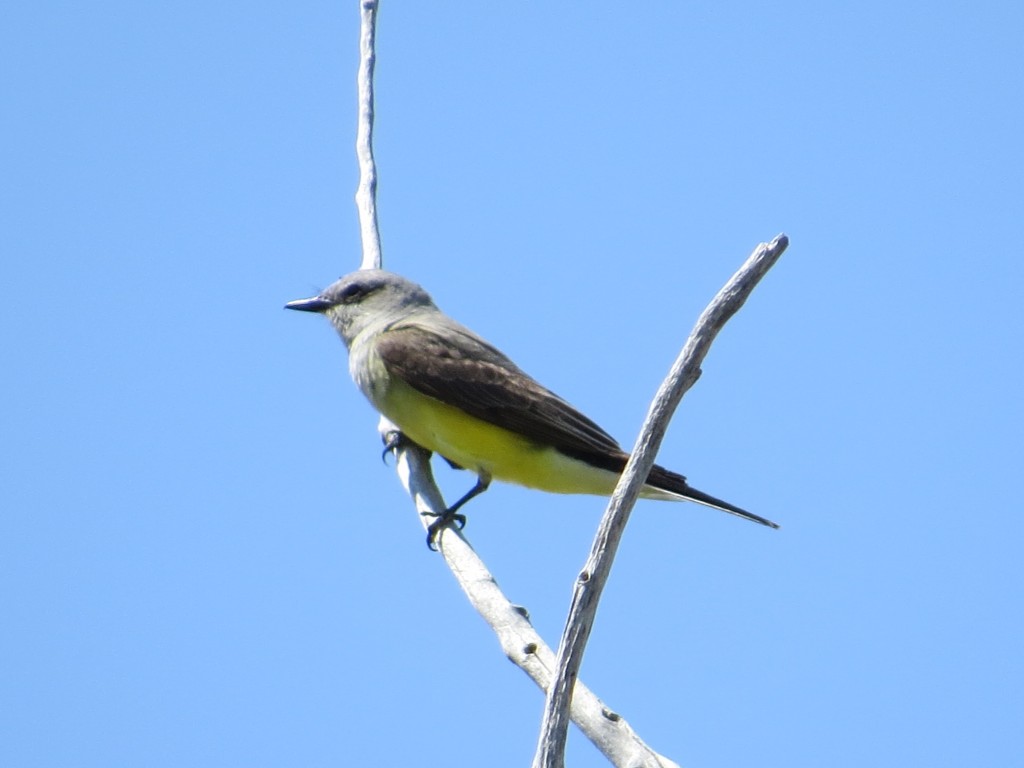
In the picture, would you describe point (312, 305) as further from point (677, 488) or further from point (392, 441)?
point (677, 488)

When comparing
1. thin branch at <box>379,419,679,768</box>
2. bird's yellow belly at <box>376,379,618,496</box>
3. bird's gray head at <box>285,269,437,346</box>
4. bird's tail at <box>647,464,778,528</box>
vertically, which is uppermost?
bird's gray head at <box>285,269,437,346</box>

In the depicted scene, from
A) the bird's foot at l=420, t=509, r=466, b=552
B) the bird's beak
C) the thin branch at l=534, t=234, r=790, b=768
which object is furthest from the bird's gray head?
the thin branch at l=534, t=234, r=790, b=768

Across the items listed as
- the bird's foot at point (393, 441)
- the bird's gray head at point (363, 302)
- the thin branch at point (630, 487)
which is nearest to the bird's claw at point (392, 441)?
the bird's foot at point (393, 441)

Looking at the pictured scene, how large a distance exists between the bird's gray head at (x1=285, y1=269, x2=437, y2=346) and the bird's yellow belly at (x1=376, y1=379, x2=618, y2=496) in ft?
2.66

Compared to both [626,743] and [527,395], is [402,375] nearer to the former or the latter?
[527,395]

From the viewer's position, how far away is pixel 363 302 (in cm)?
835

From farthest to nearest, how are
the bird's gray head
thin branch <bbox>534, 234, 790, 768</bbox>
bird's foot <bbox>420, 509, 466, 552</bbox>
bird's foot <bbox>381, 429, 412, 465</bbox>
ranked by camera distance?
the bird's gray head, bird's foot <bbox>381, 429, 412, 465</bbox>, bird's foot <bbox>420, 509, 466, 552</bbox>, thin branch <bbox>534, 234, 790, 768</bbox>

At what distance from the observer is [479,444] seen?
7.47 m

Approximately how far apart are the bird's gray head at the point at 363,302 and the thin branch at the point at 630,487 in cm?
416

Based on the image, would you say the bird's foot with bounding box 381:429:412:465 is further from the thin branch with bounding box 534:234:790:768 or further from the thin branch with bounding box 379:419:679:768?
the thin branch with bounding box 534:234:790:768

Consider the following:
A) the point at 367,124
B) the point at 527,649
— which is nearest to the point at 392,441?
the point at 367,124

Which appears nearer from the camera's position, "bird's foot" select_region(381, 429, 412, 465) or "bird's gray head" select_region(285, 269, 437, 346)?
"bird's foot" select_region(381, 429, 412, 465)

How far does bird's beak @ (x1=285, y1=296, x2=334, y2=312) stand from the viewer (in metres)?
8.52

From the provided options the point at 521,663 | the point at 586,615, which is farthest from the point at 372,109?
the point at 586,615
